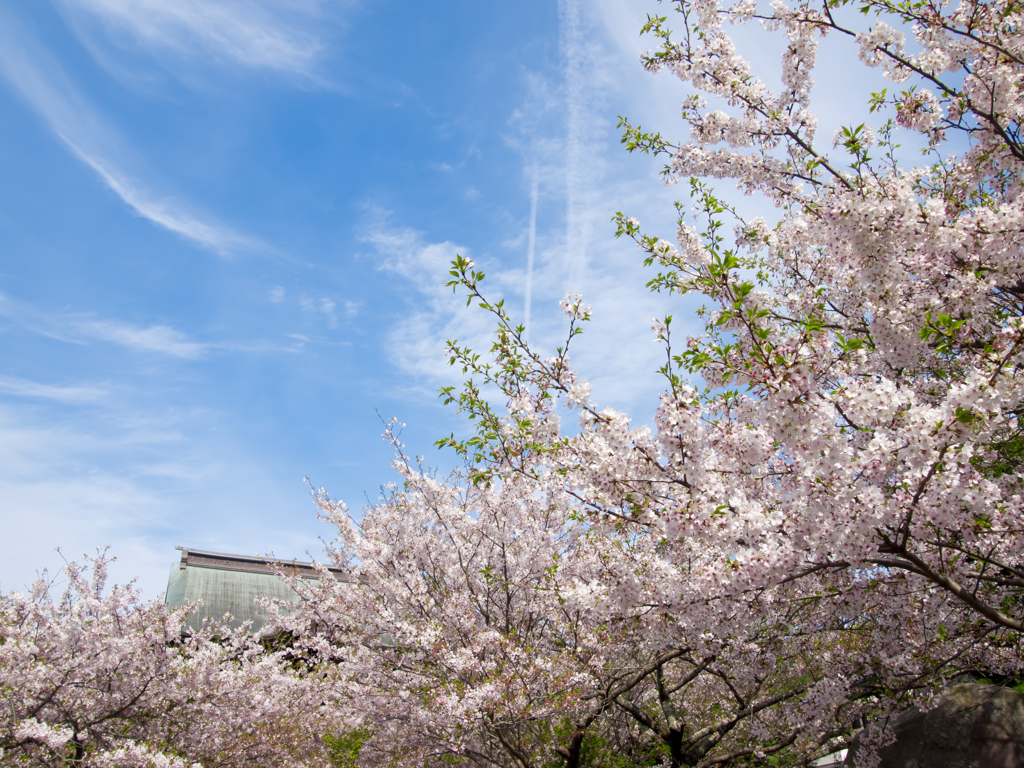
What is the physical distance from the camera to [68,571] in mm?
9516

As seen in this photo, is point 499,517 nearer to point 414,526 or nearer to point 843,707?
point 414,526

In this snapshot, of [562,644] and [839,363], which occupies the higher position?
[839,363]

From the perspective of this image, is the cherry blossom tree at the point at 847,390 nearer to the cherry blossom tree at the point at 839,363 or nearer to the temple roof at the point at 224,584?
the cherry blossom tree at the point at 839,363

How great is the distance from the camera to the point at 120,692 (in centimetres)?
839

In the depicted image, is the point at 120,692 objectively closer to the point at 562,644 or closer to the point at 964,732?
the point at 562,644

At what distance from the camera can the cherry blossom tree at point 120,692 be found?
7.39 meters

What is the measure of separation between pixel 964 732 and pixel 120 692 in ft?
35.5

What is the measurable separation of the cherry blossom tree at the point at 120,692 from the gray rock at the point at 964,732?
27.5ft

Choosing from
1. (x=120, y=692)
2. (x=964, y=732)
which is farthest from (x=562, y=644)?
(x=120, y=692)

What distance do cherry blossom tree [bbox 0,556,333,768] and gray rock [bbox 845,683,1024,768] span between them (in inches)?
330

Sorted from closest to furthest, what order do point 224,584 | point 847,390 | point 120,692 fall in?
point 847,390 < point 120,692 < point 224,584

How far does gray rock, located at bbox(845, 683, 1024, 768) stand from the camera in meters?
6.06

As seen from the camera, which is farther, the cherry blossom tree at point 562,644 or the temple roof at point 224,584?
the temple roof at point 224,584

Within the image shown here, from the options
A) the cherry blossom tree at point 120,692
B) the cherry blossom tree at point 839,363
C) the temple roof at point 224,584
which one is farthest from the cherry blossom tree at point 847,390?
the temple roof at point 224,584
